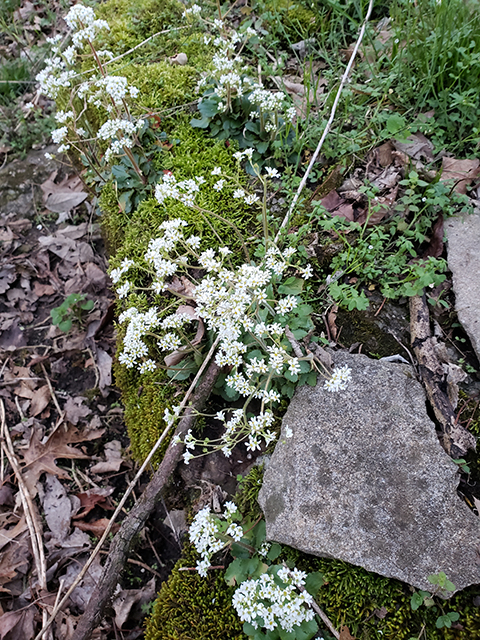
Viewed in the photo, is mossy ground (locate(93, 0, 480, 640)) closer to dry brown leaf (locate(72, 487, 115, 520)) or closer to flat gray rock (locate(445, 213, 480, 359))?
dry brown leaf (locate(72, 487, 115, 520))

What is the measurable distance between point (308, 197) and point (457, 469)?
190cm

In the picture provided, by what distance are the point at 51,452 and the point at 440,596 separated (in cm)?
262

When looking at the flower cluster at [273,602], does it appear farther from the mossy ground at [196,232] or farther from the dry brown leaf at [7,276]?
the dry brown leaf at [7,276]

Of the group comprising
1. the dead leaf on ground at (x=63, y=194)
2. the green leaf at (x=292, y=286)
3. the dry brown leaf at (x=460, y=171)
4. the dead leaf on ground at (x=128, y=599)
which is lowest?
the dead leaf on ground at (x=128, y=599)

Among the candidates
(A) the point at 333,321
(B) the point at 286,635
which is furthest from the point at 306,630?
(A) the point at 333,321

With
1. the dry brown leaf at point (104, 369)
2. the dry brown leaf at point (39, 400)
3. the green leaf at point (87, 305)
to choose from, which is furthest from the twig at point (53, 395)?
the green leaf at point (87, 305)

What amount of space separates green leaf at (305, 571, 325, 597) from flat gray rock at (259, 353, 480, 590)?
9 centimetres

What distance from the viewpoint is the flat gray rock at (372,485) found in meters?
1.86

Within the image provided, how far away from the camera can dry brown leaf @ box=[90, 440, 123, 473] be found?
10.3ft

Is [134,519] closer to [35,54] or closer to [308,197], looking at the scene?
[308,197]

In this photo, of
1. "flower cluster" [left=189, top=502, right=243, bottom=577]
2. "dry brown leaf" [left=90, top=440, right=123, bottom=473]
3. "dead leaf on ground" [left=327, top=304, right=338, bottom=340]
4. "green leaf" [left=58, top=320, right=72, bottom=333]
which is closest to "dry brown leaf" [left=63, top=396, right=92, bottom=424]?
"dry brown leaf" [left=90, top=440, right=123, bottom=473]

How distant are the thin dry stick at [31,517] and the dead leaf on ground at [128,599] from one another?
404mm

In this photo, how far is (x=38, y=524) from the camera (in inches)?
115

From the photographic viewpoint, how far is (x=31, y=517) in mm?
2936
